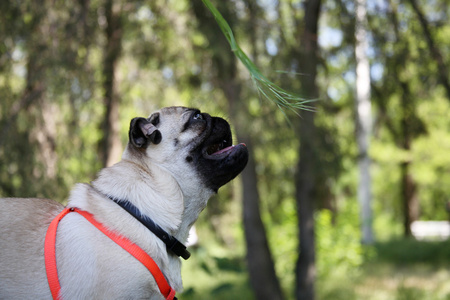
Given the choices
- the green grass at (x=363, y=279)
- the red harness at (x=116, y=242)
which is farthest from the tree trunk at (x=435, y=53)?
the red harness at (x=116, y=242)

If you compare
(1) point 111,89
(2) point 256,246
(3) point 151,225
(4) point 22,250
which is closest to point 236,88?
(2) point 256,246

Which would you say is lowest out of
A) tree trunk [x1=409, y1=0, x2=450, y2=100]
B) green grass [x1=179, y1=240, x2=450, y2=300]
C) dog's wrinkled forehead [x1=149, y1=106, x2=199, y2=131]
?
green grass [x1=179, y1=240, x2=450, y2=300]

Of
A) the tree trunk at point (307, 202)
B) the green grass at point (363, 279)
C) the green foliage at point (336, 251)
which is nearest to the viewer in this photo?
the tree trunk at point (307, 202)

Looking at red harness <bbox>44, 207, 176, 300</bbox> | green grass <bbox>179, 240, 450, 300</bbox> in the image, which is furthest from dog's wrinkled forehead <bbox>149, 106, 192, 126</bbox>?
green grass <bbox>179, 240, 450, 300</bbox>

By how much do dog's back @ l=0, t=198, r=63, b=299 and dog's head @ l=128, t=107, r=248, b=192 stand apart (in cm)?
76

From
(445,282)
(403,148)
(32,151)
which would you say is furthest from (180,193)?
(403,148)

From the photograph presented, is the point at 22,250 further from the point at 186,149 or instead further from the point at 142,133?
the point at 186,149

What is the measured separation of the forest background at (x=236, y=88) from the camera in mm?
7223

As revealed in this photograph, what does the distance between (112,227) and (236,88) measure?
5.06 meters

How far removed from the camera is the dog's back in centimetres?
282

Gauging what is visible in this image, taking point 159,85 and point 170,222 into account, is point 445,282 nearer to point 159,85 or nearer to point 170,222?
point 159,85

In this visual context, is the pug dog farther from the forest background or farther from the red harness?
the forest background

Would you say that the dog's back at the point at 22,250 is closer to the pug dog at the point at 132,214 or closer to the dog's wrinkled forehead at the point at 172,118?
the pug dog at the point at 132,214

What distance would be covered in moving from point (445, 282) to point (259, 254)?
17.6ft
